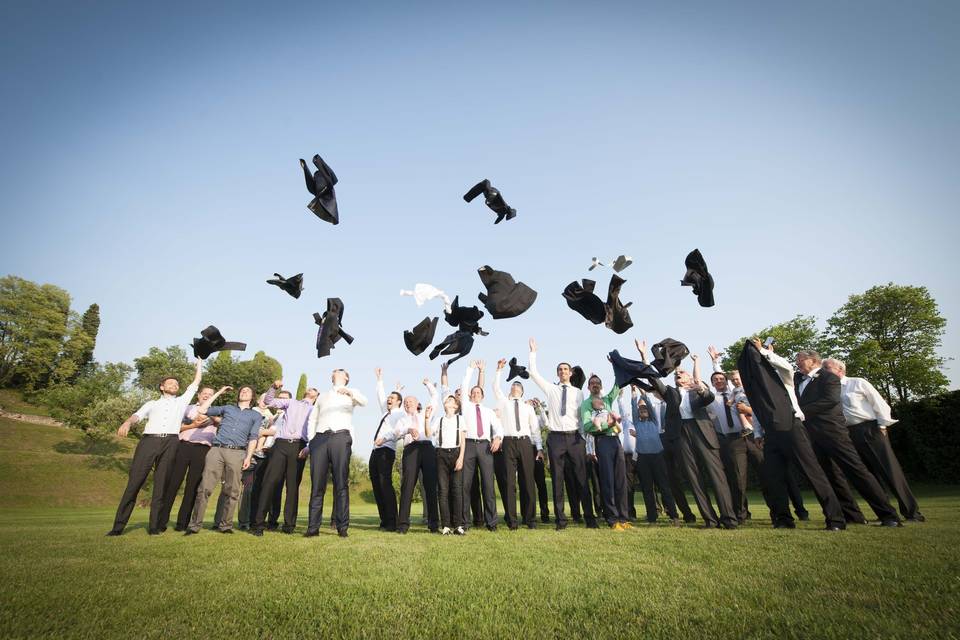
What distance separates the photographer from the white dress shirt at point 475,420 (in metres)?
8.06

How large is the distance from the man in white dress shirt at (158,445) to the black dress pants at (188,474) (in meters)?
0.19

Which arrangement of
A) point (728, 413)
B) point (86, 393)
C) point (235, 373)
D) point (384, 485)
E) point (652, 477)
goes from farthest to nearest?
1. point (235, 373)
2. point (86, 393)
3. point (652, 477)
4. point (728, 413)
5. point (384, 485)

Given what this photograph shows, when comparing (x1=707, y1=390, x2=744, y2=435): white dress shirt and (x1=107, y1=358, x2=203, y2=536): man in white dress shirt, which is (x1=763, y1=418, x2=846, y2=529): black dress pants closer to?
(x1=707, y1=390, x2=744, y2=435): white dress shirt

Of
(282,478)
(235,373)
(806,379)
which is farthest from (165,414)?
(235,373)

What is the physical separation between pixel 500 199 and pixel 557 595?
6.82 m

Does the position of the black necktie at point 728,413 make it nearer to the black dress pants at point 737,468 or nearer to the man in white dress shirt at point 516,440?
the black dress pants at point 737,468

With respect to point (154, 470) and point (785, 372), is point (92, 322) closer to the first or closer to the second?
point (154, 470)

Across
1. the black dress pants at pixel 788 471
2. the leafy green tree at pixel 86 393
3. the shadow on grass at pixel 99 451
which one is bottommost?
the black dress pants at pixel 788 471

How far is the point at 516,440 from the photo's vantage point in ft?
28.8

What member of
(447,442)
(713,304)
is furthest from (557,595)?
(713,304)

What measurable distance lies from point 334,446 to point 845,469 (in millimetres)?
7526

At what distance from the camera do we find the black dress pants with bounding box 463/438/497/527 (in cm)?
757

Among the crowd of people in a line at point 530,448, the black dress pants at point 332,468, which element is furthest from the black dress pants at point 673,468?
the black dress pants at point 332,468

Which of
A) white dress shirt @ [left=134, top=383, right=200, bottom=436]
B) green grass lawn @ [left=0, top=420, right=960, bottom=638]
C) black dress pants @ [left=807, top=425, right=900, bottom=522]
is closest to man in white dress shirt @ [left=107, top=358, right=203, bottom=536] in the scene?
white dress shirt @ [left=134, top=383, right=200, bottom=436]
